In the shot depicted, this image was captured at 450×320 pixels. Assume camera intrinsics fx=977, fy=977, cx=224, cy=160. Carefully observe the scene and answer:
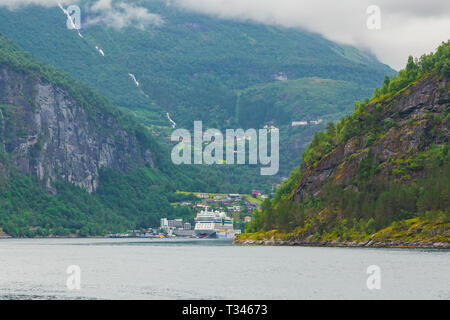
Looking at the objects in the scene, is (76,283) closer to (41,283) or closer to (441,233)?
(41,283)

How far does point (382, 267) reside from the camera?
139 meters

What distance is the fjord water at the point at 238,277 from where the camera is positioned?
106688 mm

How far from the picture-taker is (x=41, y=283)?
12150 cm

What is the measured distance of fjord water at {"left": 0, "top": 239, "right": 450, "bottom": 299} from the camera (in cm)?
10669

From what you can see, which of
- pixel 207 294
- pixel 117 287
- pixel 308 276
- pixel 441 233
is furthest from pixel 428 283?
pixel 441 233

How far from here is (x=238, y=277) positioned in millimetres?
128500

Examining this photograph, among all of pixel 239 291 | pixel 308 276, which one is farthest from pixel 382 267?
pixel 239 291

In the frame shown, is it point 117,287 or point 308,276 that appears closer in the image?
point 117,287

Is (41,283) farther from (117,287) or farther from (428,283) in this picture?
(428,283)
